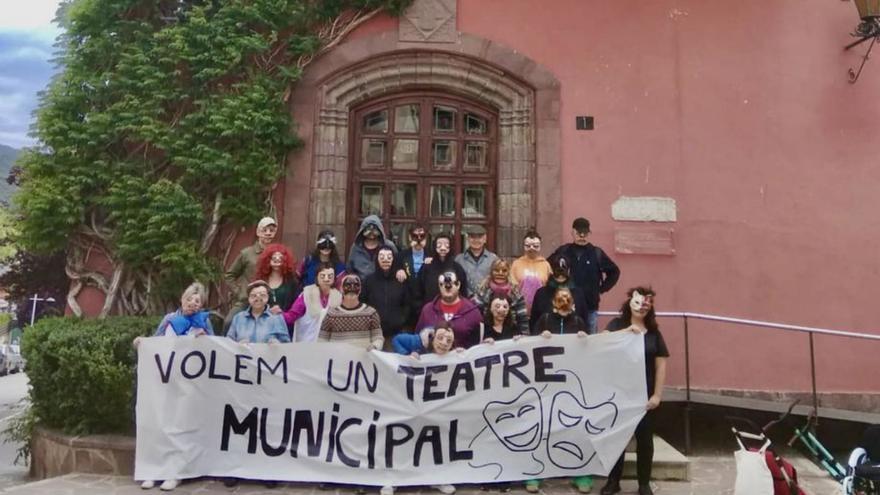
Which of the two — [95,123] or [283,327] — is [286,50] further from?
[283,327]

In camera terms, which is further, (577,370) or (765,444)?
(577,370)

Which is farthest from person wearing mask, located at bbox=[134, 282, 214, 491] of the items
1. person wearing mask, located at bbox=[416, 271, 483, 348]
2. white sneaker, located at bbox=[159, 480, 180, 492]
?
person wearing mask, located at bbox=[416, 271, 483, 348]

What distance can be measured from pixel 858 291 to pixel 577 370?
436cm

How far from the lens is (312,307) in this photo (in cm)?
524

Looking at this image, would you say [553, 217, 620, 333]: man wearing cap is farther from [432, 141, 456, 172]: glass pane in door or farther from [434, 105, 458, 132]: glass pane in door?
[434, 105, 458, 132]: glass pane in door

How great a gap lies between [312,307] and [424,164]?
2.92 metres

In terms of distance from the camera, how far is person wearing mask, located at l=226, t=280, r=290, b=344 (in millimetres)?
4957

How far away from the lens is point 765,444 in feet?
12.0

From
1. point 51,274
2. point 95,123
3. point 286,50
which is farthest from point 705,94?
point 51,274

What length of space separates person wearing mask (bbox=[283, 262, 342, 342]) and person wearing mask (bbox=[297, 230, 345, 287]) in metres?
0.31

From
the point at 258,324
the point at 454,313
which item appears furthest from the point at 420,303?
the point at 258,324

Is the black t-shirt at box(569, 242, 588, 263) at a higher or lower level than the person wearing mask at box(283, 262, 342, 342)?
higher

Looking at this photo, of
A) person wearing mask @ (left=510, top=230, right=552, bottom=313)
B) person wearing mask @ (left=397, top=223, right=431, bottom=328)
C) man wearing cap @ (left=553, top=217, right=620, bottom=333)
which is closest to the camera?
person wearing mask @ (left=397, top=223, right=431, bottom=328)

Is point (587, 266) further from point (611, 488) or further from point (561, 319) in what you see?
point (611, 488)
